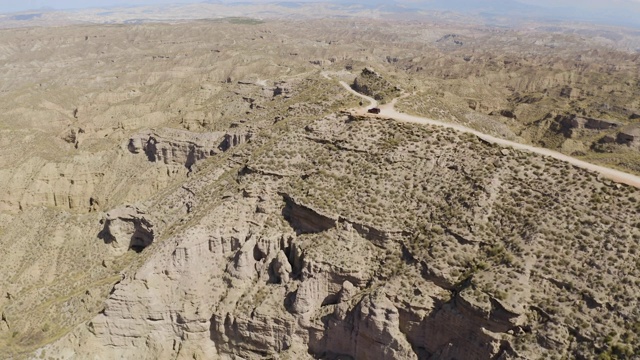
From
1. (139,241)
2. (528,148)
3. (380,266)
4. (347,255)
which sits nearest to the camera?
(380,266)

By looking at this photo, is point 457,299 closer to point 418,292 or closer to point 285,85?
point 418,292

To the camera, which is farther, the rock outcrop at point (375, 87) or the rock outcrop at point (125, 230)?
the rock outcrop at point (375, 87)

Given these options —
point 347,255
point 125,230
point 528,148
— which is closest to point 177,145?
point 125,230

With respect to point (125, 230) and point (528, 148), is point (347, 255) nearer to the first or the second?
point (528, 148)

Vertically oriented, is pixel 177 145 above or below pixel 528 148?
below

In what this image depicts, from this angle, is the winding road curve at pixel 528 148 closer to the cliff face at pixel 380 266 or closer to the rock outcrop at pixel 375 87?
the rock outcrop at pixel 375 87

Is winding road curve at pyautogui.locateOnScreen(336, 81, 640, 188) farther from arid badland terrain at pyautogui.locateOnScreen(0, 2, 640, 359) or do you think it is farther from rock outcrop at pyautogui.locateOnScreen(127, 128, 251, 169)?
rock outcrop at pyautogui.locateOnScreen(127, 128, 251, 169)

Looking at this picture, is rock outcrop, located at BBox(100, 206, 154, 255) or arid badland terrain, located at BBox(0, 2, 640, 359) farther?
rock outcrop, located at BBox(100, 206, 154, 255)

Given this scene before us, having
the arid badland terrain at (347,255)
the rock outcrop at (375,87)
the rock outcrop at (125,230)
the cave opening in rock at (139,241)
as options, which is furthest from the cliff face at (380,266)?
the rock outcrop at (375,87)

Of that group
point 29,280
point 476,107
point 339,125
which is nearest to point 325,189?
point 339,125

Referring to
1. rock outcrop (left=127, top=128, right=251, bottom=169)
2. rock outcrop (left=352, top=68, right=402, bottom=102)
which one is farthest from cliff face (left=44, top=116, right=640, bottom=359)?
rock outcrop (left=127, top=128, right=251, bottom=169)

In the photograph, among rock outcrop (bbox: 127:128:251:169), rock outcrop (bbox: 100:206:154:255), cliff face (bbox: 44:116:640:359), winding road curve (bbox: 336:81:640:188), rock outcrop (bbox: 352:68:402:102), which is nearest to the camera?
cliff face (bbox: 44:116:640:359)
